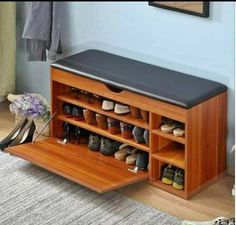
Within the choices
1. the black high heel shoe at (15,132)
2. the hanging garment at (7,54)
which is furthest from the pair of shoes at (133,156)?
the hanging garment at (7,54)

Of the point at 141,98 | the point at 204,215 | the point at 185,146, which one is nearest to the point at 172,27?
the point at 141,98

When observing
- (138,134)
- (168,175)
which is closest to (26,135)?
(138,134)

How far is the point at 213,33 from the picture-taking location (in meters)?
3.05

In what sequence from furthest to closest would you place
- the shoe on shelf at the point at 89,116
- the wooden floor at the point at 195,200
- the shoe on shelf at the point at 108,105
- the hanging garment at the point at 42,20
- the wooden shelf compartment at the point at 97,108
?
the shoe on shelf at the point at 89,116, the shoe on shelf at the point at 108,105, the wooden shelf compartment at the point at 97,108, the wooden floor at the point at 195,200, the hanging garment at the point at 42,20

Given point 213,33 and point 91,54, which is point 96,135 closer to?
point 91,54

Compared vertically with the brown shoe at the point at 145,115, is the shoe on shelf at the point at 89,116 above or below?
below

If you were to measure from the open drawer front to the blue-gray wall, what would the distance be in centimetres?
52

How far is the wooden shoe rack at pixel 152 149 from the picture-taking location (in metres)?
2.98

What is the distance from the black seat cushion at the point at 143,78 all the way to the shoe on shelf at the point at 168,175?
382 millimetres

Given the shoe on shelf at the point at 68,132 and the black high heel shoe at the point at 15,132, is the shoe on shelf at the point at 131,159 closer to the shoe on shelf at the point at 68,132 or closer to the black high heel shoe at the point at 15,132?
the shoe on shelf at the point at 68,132

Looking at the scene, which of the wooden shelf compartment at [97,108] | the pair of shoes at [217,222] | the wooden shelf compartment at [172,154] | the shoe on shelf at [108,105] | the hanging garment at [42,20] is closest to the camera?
the hanging garment at [42,20]

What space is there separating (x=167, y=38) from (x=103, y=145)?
0.64 meters

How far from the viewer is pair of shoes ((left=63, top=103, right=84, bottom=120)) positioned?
346cm

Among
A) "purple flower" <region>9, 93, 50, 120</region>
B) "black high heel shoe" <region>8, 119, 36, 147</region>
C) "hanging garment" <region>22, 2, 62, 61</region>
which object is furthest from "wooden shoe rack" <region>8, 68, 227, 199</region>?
"hanging garment" <region>22, 2, 62, 61</region>
